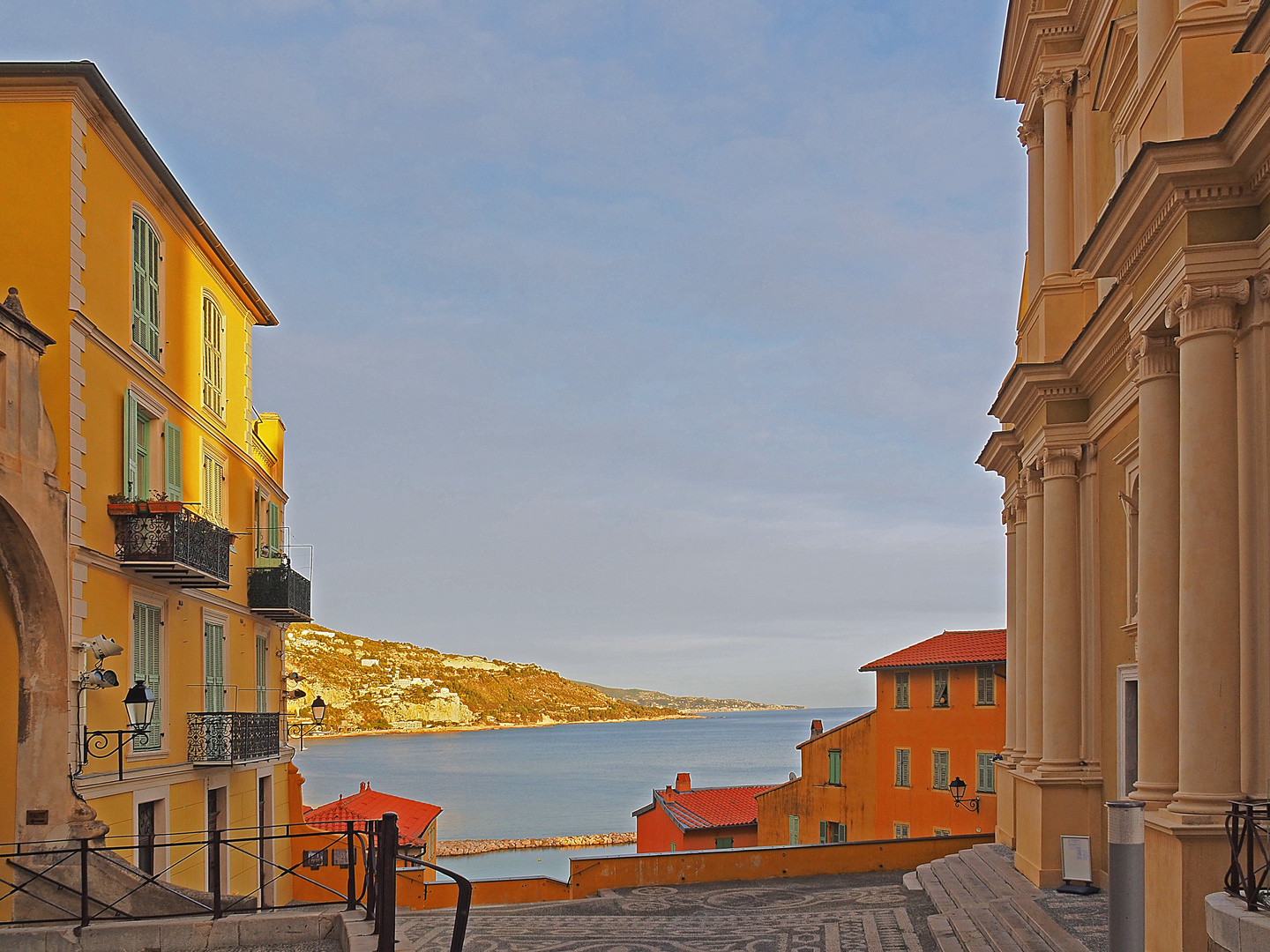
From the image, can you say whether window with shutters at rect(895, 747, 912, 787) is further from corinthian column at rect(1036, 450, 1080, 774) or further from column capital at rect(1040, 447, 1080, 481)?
column capital at rect(1040, 447, 1080, 481)

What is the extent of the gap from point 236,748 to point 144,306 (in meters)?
6.93

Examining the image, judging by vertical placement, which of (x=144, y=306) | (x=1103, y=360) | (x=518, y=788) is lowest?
(x=518, y=788)

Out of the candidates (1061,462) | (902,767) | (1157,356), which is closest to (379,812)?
(902,767)

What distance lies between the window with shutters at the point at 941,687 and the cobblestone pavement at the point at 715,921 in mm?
14695

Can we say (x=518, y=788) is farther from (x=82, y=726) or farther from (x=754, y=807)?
(x=82, y=726)

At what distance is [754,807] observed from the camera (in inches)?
1647

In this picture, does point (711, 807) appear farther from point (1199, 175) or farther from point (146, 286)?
point (1199, 175)

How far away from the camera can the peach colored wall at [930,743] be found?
111ft

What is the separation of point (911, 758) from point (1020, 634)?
1780 cm

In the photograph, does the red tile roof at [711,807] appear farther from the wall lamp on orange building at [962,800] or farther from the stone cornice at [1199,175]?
the stone cornice at [1199,175]

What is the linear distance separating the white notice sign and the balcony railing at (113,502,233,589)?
37.8 ft

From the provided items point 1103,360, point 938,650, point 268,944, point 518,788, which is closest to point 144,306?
point 268,944

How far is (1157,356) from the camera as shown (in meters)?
10.9

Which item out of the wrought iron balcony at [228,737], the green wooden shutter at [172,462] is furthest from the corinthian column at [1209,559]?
the wrought iron balcony at [228,737]
